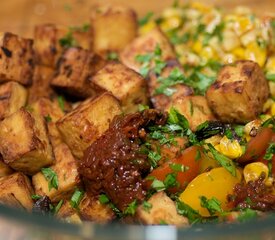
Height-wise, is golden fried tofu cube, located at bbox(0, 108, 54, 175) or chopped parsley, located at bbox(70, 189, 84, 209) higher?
golden fried tofu cube, located at bbox(0, 108, 54, 175)

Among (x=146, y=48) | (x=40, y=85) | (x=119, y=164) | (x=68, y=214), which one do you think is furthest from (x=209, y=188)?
(x=40, y=85)

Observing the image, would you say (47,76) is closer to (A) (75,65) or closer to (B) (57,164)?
(A) (75,65)

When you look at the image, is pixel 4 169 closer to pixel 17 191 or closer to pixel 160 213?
pixel 17 191

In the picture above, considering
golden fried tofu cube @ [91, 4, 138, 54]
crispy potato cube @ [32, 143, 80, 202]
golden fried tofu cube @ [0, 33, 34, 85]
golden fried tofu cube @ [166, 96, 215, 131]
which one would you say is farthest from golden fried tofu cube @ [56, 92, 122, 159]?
golden fried tofu cube @ [91, 4, 138, 54]

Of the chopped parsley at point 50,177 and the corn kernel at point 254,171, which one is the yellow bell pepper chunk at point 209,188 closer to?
the corn kernel at point 254,171

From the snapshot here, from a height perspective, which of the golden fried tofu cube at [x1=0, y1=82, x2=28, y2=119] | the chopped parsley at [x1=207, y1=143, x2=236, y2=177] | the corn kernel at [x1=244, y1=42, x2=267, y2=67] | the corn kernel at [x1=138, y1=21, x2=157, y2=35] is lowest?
the chopped parsley at [x1=207, y1=143, x2=236, y2=177]

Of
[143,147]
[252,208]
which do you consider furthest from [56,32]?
[252,208]

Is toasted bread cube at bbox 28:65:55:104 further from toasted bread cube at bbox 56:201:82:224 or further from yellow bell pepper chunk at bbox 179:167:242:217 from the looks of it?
yellow bell pepper chunk at bbox 179:167:242:217

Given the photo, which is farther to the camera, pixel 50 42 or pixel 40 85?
pixel 50 42
